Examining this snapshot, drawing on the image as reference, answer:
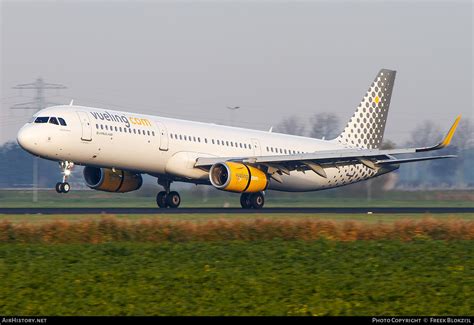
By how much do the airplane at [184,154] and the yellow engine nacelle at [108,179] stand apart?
0.04m

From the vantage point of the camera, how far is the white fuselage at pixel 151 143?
118 feet

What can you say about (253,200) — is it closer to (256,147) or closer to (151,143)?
(256,147)

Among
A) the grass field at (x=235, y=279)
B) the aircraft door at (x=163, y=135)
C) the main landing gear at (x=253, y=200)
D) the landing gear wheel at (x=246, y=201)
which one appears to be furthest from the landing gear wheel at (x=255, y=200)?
the grass field at (x=235, y=279)

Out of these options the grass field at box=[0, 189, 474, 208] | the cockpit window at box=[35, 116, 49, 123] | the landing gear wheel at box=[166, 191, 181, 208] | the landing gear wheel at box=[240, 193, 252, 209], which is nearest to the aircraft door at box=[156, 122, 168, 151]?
the landing gear wheel at box=[166, 191, 181, 208]

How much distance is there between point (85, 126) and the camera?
36.5 metres

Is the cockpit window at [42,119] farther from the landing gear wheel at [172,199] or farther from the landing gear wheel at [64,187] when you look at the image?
the landing gear wheel at [172,199]

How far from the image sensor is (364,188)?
51.2 m

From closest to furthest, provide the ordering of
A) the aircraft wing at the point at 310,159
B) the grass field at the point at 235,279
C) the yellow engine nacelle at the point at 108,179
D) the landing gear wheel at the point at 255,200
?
the grass field at the point at 235,279 → the aircraft wing at the point at 310,159 → the yellow engine nacelle at the point at 108,179 → the landing gear wheel at the point at 255,200

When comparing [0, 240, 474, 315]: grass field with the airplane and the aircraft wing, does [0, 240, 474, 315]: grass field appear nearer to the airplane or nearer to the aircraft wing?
the airplane

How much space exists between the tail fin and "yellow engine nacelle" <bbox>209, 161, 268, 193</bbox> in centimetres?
981

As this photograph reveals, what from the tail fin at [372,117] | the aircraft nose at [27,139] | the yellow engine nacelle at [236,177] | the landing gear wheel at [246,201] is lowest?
the landing gear wheel at [246,201]

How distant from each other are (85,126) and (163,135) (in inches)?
152

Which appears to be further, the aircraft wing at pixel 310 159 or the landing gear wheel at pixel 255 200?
the landing gear wheel at pixel 255 200

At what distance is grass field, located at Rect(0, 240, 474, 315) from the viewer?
15711 millimetres
